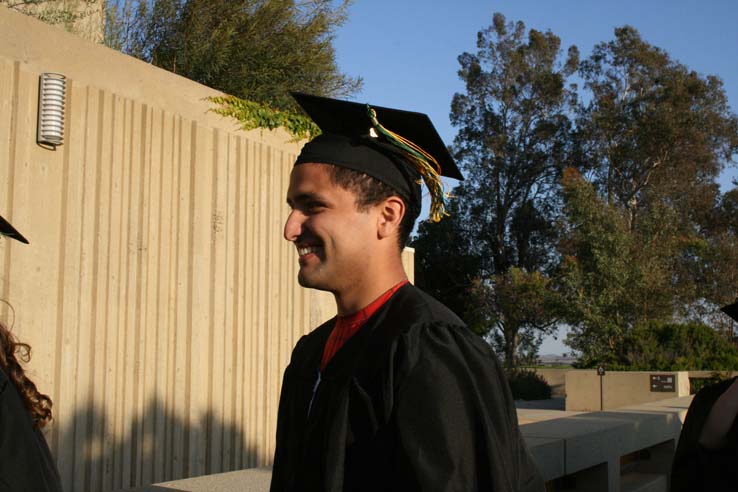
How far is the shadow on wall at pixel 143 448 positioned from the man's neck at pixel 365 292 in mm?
5050

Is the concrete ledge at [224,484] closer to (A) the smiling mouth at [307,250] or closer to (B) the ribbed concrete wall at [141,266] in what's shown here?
(A) the smiling mouth at [307,250]

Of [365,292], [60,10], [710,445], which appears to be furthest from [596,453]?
A: [60,10]

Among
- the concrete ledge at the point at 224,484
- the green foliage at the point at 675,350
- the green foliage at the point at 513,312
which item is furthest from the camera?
the green foliage at the point at 513,312

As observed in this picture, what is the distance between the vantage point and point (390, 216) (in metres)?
2.19

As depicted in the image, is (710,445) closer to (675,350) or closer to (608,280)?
(675,350)

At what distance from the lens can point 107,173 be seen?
7.05m

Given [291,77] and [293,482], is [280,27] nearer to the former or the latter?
[291,77]

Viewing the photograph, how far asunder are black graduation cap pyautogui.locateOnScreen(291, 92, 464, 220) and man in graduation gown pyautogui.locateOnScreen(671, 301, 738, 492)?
2.16 m

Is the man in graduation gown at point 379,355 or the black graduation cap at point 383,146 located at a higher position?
the black graduation cap at point 383,146

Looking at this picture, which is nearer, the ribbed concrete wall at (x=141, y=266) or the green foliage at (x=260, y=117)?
the ribbed concrete wall at (x=141, y=266)

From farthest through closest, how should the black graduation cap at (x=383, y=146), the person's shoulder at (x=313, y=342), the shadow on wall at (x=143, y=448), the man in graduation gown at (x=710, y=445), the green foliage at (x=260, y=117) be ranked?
the green foliage at (x=260, y=117), the shadow on wall at (x=143, y=448), the man in graduation gown at (x=710, y=445), the person's shoulder at (x=313, y=342), the black graduation cap at (x=383, y=146)

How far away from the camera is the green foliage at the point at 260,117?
8529 mm

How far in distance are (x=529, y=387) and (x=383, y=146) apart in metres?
24.1

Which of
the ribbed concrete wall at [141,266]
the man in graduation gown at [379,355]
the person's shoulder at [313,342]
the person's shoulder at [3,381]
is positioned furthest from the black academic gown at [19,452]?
the ribbed concrete wall at [141,266]
